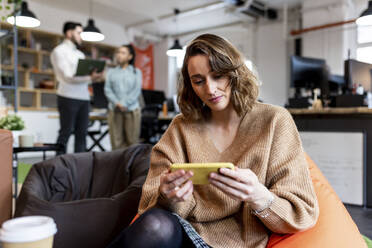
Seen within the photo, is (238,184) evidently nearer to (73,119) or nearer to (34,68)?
(73,119)

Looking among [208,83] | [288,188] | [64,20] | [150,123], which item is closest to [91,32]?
[150,123]

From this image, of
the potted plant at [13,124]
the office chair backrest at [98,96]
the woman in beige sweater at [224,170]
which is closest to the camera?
the woman in beige sweater at [224,170]

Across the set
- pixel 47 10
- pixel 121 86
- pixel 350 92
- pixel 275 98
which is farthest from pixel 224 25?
pixel 350 92

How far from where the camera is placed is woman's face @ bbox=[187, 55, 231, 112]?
1.22m

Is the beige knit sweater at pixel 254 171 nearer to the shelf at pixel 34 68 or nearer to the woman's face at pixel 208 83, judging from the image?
the woman's face at pixel 208 83

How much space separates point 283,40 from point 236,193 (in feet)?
22.1

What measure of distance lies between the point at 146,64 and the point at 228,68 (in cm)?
722

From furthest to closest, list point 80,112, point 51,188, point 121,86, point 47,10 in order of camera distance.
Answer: point 47,10, point 121,86, point 80,112, point 51,188

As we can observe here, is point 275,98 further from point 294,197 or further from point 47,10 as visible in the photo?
point 294,197

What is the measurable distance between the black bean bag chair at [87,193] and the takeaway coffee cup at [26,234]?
988mm

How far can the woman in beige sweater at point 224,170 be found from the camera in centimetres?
98

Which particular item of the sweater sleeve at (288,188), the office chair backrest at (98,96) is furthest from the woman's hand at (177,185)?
the office chair backrest at (98,96)

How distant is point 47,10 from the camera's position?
6.37 m

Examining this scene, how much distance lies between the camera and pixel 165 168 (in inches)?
48.8
